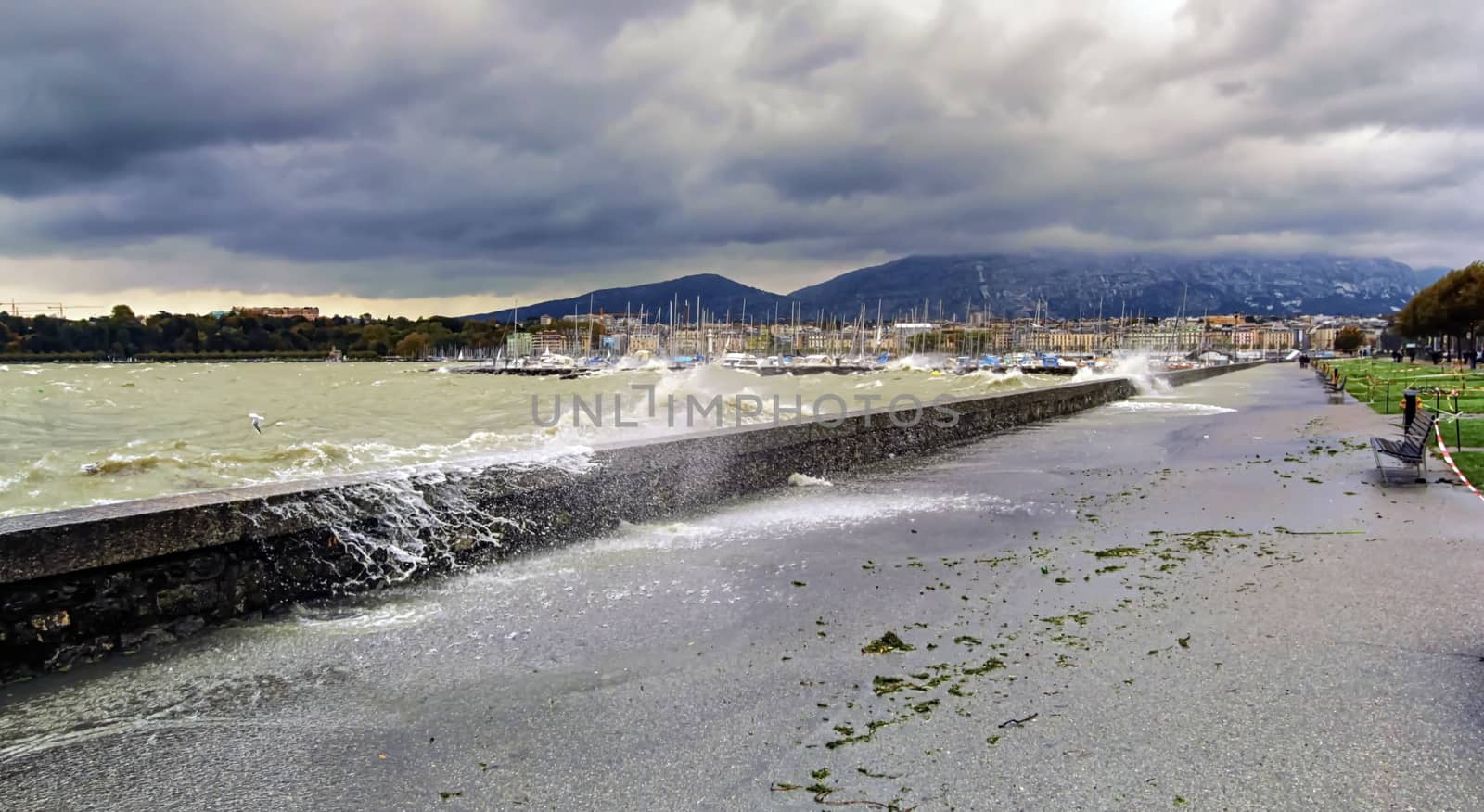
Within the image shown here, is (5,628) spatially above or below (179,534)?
below

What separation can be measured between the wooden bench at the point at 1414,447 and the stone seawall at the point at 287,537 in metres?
7.86

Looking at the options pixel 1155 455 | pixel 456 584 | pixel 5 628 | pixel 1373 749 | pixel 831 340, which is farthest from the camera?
pixel 831 340

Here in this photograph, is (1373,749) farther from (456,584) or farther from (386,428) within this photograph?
(386,428)

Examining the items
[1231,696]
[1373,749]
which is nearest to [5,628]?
[1231,696]

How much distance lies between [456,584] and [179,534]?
177 centimetres

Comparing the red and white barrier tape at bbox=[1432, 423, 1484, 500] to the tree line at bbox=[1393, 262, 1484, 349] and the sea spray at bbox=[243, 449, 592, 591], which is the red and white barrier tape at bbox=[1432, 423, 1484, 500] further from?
the tree line at bbox=[1393, 262, 1484, 349]

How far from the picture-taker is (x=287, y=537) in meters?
5.79

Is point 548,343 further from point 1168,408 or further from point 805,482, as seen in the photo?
point 805,482

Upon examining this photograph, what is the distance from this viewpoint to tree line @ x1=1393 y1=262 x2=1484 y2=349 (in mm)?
67000

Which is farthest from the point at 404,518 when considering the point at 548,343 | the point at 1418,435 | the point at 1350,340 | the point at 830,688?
the point at 1350,340

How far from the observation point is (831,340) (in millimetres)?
155500

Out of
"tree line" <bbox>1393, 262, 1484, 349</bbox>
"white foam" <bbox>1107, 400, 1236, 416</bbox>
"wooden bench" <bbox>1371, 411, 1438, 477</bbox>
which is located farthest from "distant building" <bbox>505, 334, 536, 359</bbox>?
"wooden bench" <bbox>1371, 411, 1438, 477</bbox>

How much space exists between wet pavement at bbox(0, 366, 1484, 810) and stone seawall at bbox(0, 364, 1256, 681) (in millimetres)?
242

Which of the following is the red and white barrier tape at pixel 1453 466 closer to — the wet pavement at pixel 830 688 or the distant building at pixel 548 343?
the wet pavement at pixel 830 688
